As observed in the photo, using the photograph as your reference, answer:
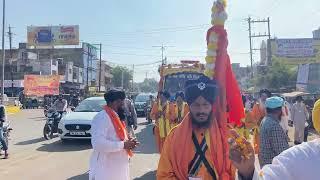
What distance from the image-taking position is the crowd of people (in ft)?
7.27

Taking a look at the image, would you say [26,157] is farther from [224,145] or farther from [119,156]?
[224,145]

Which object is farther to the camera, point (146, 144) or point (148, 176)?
point (146, 144)

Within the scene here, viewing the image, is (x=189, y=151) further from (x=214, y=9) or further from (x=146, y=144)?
(x=146, y=144)

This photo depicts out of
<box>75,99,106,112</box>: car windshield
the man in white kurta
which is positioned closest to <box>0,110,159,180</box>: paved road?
<box>75,99,106,112</box>: car windshield

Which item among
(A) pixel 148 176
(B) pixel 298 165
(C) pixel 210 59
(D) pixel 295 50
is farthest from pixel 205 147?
(D) pixel 295 50

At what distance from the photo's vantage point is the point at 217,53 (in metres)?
3.89

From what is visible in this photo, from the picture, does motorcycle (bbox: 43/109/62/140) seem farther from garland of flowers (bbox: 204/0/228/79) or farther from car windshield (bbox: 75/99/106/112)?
garland of flowers (bbox: 204/0/228/79)

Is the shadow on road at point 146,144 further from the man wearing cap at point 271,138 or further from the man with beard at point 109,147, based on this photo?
the man wearing cap at point 271,138

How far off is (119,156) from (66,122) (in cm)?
1015

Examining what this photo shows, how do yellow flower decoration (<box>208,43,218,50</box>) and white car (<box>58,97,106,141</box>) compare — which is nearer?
yellow flower decoration (<box>208,43,218,50</box>)

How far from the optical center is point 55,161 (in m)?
12.0

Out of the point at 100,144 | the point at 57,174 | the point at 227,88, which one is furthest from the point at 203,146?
the point at 57,174

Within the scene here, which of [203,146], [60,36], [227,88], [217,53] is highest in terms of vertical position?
[60,36]

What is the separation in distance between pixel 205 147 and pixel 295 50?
6070 centimetres
